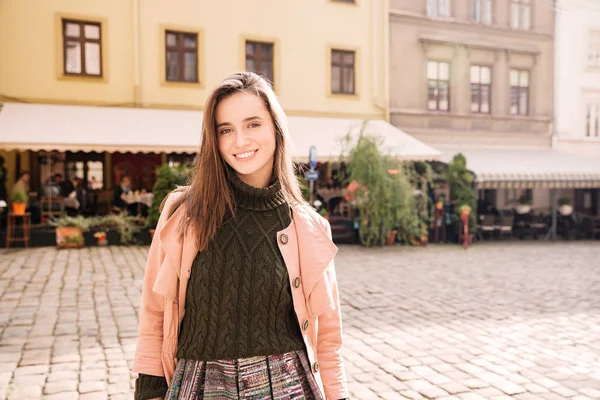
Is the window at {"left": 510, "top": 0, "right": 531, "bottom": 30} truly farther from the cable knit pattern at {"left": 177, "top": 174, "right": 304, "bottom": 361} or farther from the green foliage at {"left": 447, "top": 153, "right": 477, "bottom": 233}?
the cable knit pattern at {"left": 177, "top": 174, "right": 304, "bottom": 361}

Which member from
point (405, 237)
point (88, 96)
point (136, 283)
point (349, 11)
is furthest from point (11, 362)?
point (349, 11)

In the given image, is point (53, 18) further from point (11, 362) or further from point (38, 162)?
point (11, 362)

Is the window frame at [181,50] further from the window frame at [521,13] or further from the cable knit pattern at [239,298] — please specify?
the cable knit pattern at [239,298]

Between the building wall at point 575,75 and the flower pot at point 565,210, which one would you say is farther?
the building wall at point 575,75

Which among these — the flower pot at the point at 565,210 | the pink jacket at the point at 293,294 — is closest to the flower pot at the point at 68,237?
the pink jacket at the point at 293,294

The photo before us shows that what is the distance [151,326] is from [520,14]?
20.0 m

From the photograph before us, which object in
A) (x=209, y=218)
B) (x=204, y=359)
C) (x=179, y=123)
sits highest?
(x=179, y=123)

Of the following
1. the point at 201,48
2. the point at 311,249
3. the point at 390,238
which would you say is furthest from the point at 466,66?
the point at 311,249

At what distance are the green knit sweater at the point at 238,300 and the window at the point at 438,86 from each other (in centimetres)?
1671

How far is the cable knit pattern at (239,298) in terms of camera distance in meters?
1.69

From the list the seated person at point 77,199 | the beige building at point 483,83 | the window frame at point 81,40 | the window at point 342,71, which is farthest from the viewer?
the beige building at point 483,83

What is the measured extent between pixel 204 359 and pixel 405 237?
1188cm

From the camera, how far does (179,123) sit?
14266 millimetres

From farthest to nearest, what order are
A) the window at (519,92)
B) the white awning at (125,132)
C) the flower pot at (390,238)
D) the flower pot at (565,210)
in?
the window at (519,92), the flower pot at (565,210), the flower pot at (390,238), the white awning at (125,132)
